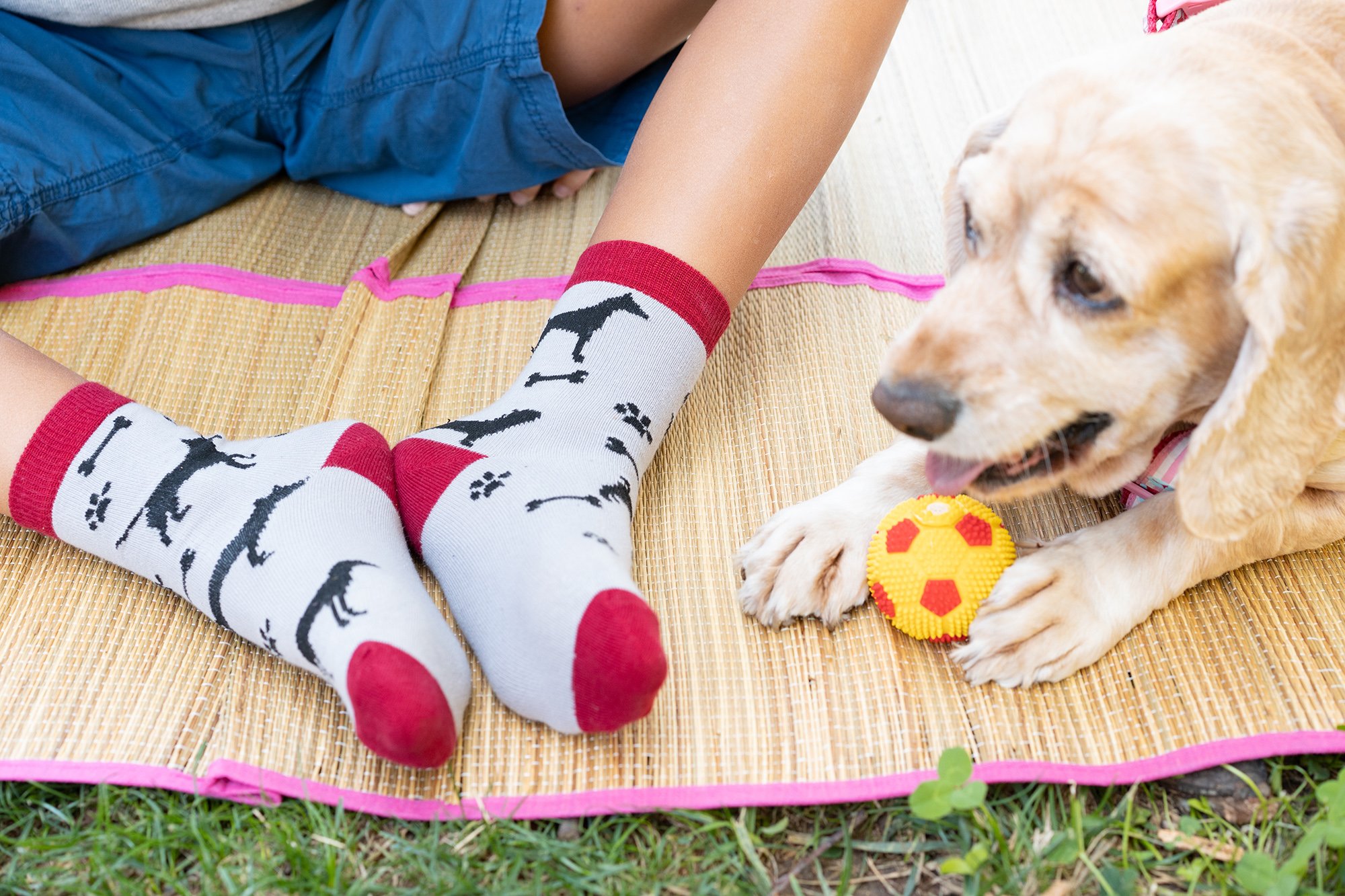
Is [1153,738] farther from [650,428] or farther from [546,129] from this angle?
[546,129]

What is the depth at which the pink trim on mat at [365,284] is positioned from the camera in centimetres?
172

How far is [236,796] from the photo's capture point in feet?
3.58

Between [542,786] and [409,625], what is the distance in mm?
210

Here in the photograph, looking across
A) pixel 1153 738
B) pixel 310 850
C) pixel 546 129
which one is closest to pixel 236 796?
pixel 310 850

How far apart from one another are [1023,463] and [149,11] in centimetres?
138

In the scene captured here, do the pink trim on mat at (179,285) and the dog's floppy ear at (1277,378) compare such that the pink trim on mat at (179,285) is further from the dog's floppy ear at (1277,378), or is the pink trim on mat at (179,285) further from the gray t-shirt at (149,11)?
the dog's floppy ear at (1277,378)

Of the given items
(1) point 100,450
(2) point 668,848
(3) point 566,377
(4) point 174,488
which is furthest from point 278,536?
(2) point 668,848

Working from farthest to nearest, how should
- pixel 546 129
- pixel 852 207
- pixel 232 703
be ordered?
pixel 852 207 → pixel 546 129 → pixel 232 703

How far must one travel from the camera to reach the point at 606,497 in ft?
4.05

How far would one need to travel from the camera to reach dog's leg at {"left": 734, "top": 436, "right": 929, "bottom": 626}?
122 cm

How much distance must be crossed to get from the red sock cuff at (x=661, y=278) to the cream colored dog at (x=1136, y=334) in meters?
0.31

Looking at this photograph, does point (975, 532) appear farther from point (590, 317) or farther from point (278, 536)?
point (278, 536)

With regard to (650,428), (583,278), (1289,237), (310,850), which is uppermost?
(1289,237)

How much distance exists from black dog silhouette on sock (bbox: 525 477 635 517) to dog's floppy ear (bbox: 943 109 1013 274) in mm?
476
